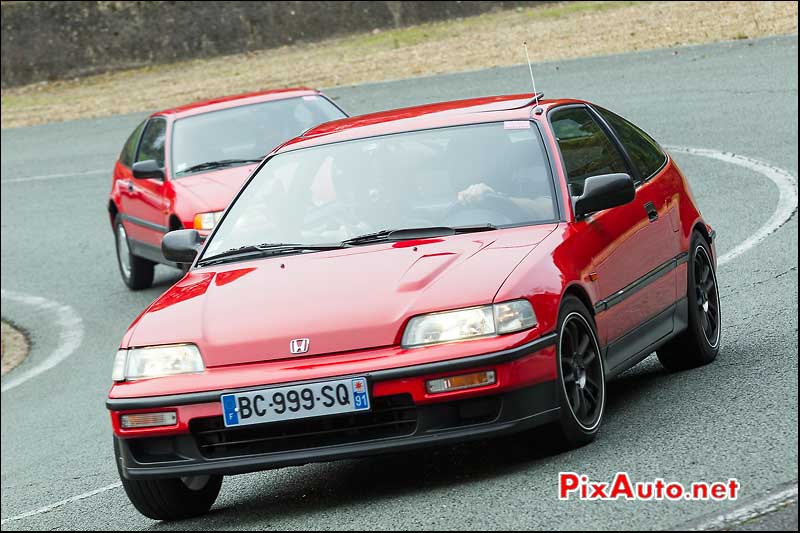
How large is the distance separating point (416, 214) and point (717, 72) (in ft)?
45.9

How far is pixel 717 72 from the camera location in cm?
1975

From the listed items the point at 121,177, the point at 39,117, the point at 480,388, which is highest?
the point at 480,388

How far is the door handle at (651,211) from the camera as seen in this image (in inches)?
286

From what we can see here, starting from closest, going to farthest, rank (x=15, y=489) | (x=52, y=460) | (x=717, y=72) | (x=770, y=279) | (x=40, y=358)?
(x=15, y=489), (x=52, y=460), (x=770, y=279), (x=40, y=358), (x=717, y=72)

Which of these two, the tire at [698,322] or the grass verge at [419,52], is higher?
the tire at [698,322]

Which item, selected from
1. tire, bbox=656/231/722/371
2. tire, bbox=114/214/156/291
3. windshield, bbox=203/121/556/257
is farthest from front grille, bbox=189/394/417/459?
tire, bbox=114/214/156/291

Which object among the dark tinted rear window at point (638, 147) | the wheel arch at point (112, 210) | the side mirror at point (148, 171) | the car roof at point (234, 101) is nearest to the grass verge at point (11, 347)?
the wheel arch at point (112, 210)

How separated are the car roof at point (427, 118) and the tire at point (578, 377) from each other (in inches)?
50.2

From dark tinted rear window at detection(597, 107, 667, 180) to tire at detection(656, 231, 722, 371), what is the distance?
437 mm

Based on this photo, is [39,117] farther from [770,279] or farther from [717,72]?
[770,279]

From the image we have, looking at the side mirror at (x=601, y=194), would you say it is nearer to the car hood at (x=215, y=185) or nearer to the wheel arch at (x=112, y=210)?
the car hood at (x=215, y=185)

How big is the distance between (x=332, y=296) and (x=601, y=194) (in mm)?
1370

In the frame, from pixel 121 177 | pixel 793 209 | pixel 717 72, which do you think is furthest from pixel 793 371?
pixel 717 72

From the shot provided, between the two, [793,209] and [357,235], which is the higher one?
[357,235]
